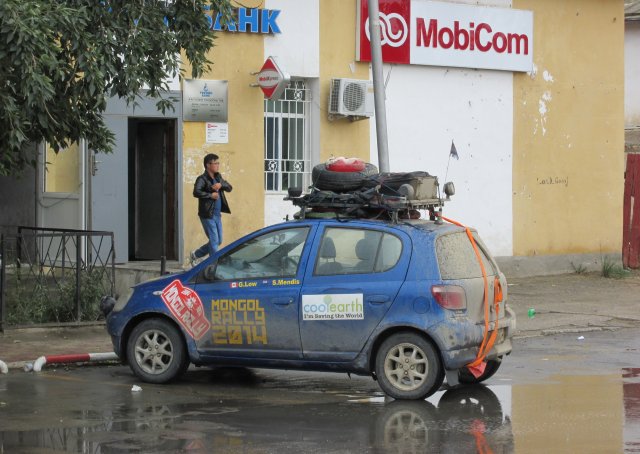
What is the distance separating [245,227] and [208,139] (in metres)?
1.55

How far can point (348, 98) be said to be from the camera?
1847 cm

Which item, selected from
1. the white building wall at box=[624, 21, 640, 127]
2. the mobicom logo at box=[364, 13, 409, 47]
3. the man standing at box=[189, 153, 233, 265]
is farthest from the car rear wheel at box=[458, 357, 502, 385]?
the white building wall at box=[624, 21, 640, 127]

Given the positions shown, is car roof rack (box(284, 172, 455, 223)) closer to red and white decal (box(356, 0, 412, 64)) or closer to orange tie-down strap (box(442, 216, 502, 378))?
orange tie-down strap (box(442, 216, 502, 378))

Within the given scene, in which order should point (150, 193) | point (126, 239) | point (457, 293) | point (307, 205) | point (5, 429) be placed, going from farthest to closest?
point (150, 193), point (126, 239), point (307, 205), point (457, 293), point (5, 429)

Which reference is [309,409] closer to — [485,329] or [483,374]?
[485,329]

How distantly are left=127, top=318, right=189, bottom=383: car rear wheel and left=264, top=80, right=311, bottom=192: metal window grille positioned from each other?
7940 millimetres

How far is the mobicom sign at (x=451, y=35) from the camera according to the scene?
19.1m

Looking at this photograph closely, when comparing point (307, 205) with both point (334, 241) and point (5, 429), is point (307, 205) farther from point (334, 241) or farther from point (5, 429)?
point (5, 429)

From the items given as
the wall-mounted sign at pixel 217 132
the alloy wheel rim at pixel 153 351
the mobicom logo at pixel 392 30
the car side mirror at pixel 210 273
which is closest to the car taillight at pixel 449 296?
the car side mirror at pixel 210 273

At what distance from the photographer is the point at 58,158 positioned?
17234 mm

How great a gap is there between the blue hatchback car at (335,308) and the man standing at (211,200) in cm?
507

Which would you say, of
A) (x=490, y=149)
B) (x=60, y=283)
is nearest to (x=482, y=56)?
(x=490, y=149)

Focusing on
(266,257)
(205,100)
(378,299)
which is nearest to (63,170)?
(205,100)

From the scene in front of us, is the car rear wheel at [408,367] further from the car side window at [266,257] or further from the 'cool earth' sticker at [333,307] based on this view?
the car side window at [266,257]
